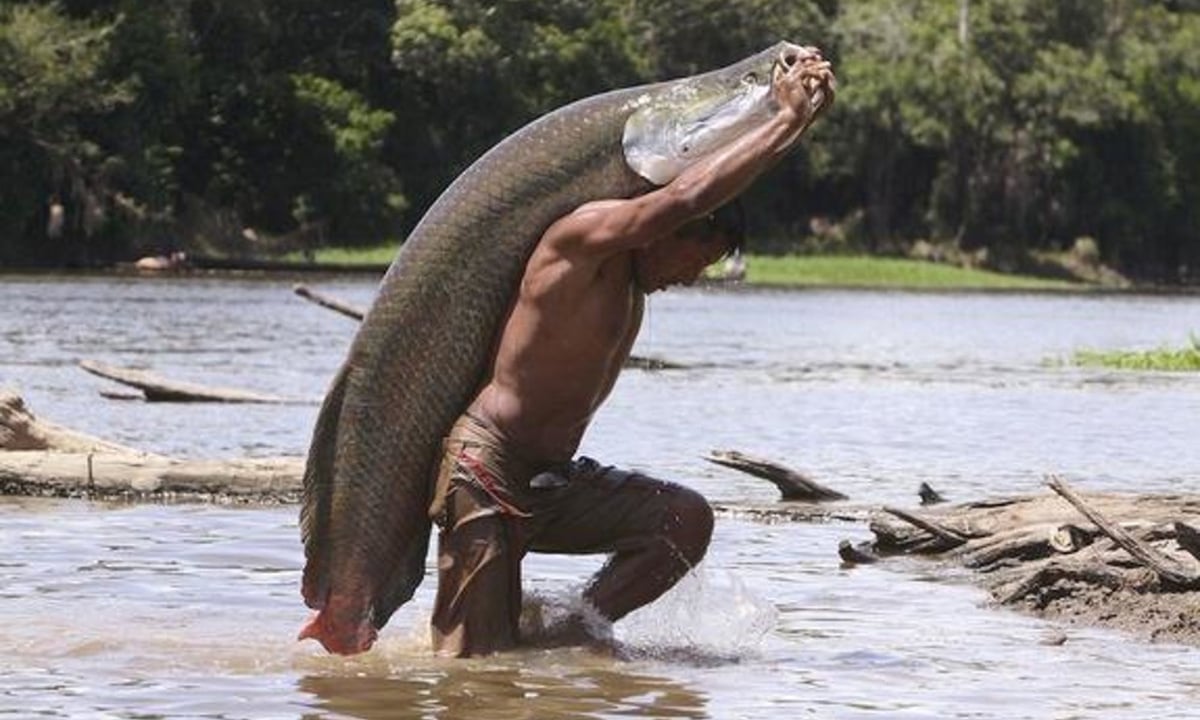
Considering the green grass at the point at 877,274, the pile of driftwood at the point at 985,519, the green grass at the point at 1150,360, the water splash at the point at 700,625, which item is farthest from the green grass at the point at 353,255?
the water splash at the point at 700,625

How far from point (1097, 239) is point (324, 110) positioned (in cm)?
2631

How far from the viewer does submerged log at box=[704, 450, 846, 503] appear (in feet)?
46.6

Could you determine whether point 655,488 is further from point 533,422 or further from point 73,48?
point 73,48

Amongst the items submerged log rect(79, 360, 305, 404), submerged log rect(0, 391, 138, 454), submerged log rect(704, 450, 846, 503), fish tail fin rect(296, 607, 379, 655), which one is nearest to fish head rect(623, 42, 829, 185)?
fish tail fin rect(296, 607, 379, 655)

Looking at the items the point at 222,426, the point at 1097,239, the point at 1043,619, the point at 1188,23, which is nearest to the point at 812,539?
the point at 1043,619

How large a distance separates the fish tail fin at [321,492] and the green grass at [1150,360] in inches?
1011

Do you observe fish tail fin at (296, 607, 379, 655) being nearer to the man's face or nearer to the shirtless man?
the shirtless man

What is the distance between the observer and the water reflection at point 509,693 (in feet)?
29.4

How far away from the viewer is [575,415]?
30.9 feet

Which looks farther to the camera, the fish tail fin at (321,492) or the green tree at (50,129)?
the green tree at (50,129)

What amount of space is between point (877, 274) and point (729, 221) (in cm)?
6984

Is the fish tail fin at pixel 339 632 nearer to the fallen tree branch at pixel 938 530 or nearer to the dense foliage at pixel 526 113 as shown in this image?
the fallen tree branch at pixel 938 530

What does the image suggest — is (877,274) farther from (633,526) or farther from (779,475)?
(633,526)

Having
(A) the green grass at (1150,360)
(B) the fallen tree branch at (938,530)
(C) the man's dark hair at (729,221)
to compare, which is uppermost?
(C) the man's dark hair at (729,221)
